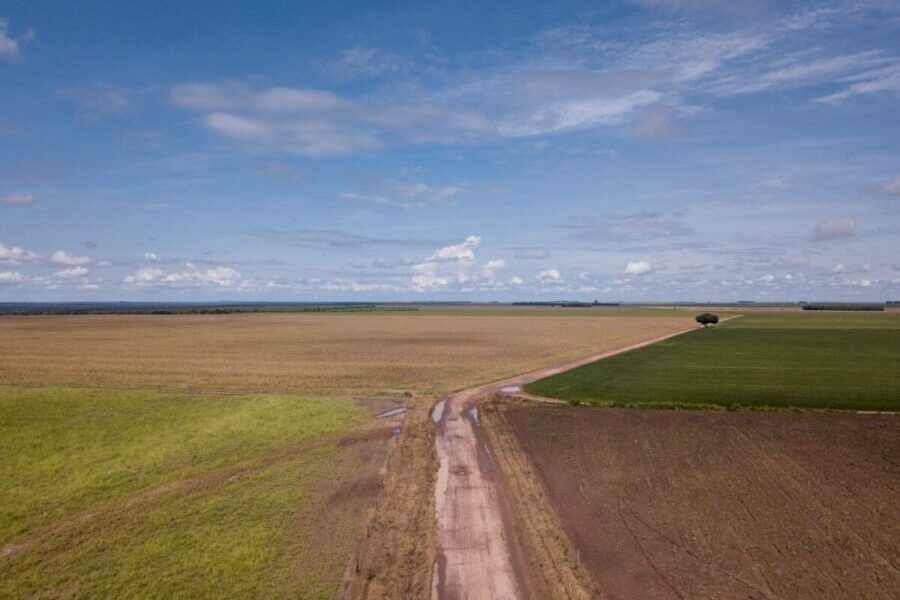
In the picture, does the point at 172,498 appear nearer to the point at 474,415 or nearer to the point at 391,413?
the point at 391,413

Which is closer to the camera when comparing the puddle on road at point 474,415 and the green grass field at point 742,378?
the puddle on road at point 474,415

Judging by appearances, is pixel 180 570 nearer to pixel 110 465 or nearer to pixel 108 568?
pixel 108 568

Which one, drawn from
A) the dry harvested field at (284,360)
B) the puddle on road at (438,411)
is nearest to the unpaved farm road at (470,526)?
the puddle on road at (438,411)

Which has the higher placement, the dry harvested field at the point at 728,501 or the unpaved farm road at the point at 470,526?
the dry harvested field at the point at 728,501

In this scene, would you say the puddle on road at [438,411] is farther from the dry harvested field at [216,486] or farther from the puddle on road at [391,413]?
the puddle on road at [391,413]

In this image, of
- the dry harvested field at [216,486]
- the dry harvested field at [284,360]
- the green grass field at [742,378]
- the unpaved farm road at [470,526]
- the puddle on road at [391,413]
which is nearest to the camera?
the unpaved farm road at [470,526]

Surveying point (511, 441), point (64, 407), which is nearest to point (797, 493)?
point (511, 441)
